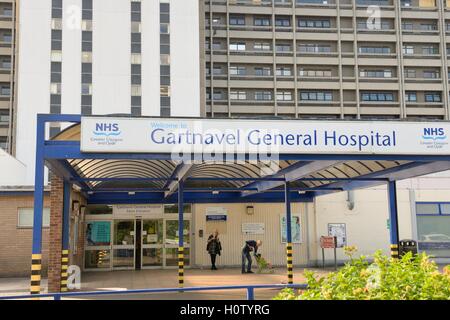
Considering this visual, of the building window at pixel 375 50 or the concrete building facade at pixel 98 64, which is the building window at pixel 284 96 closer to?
the building window at pixel 375 50

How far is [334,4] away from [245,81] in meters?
14.2

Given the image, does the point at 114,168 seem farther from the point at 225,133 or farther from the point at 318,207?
the point at 318,207

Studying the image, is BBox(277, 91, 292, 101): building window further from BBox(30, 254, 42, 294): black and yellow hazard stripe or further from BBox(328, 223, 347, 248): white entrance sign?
BBox(30, 254, 42, 294): black and yellow hazard stripe

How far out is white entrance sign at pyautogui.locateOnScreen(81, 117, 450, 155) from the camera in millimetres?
11820

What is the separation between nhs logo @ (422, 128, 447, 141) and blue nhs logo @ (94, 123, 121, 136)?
22.9 ft

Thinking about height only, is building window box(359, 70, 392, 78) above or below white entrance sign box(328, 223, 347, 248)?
above

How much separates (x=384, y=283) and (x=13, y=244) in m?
17.6

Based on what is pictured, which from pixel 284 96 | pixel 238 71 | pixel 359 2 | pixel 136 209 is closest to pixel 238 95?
pixel 238 71

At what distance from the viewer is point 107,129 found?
11.8 metres

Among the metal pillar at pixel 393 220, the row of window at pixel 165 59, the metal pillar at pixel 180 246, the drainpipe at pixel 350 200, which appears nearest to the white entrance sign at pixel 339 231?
→ the drainpipe at pixel 350 200

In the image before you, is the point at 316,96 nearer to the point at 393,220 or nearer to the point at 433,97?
the point at 433,97

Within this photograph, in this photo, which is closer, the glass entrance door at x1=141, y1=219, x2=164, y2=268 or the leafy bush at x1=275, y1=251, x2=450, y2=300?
the leafy bush at x1=275, y1=251, x2=450, y2=300

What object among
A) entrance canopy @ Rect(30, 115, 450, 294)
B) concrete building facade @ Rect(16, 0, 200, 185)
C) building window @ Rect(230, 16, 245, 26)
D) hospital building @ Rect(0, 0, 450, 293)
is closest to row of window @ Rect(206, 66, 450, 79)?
hospital building @ Rect(0, 0, 450, 293)

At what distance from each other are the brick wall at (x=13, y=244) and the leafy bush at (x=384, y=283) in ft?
54.5
